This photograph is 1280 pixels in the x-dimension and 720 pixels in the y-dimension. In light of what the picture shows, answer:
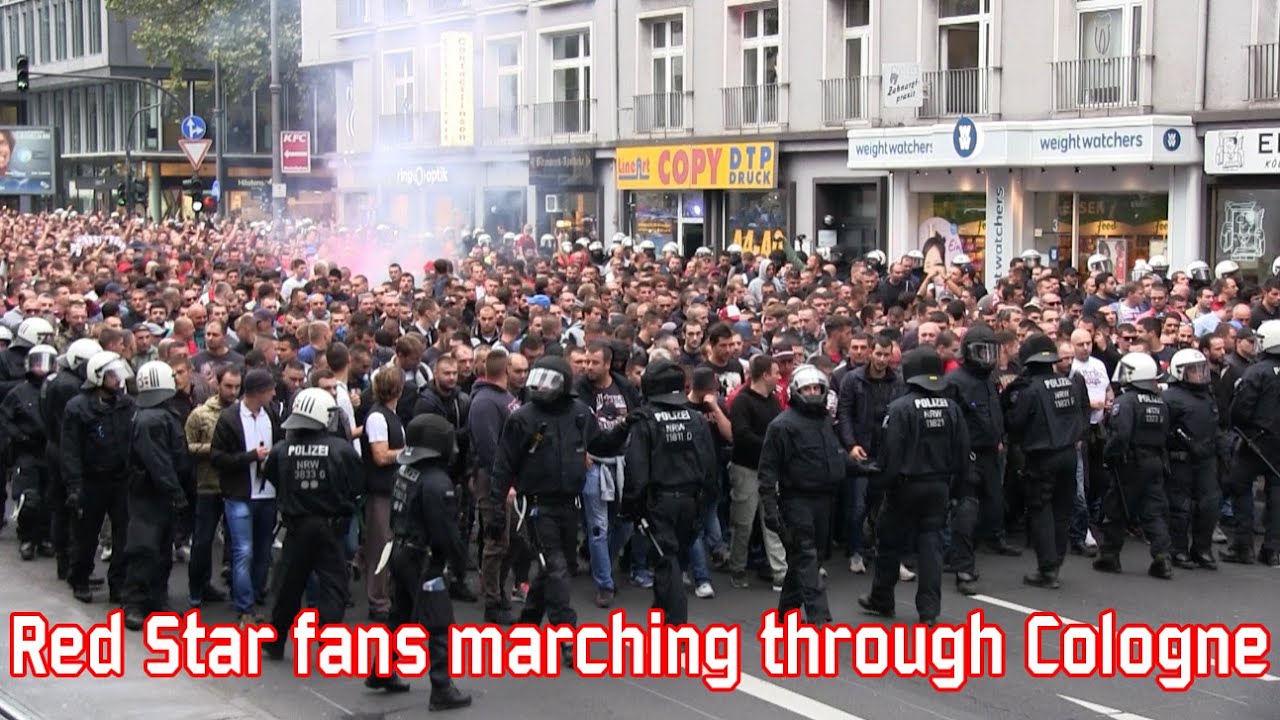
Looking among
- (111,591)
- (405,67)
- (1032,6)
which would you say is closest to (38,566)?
(111,591)

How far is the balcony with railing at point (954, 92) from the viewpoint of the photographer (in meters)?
25.7

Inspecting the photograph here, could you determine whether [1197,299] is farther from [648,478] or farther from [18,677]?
[18,677]

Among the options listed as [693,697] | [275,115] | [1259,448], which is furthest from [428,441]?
[275,115]

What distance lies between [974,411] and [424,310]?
5133 millimetres

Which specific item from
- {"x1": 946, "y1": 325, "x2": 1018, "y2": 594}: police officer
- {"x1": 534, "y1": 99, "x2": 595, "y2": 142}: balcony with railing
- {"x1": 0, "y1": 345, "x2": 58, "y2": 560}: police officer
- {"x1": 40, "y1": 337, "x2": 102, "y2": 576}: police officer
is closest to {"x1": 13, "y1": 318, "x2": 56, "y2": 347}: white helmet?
{"x1": 0, "y1": 345, "x2": 58, "y2": 560}: police officer

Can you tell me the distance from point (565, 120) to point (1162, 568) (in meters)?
24.2

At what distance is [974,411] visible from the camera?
1129 cm

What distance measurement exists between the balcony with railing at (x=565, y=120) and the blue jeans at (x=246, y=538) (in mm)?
23892

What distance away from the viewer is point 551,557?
943cm

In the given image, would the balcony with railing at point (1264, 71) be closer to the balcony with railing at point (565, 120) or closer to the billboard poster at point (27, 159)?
the balcony with railing at point (565, 120)

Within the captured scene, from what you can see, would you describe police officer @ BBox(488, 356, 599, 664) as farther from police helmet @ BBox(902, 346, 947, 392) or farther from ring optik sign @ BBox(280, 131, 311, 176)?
ring optik sign @ BBox(280, 131, 311, 176)

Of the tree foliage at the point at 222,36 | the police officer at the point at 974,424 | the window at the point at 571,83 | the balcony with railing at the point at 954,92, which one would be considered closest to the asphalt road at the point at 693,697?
the police officer at the point at 974,424

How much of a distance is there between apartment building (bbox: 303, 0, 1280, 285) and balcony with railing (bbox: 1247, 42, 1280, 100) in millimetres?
23

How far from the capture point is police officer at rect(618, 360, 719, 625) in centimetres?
958
